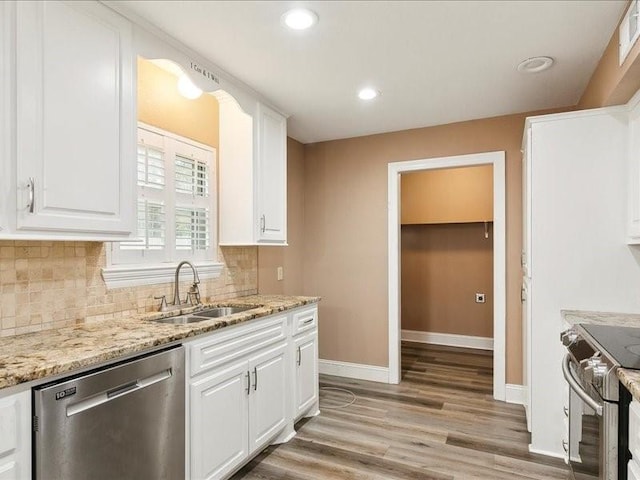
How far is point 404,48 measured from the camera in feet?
7.27

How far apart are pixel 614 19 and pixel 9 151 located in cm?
275

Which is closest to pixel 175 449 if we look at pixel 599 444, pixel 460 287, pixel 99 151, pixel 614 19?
pixel 99 151

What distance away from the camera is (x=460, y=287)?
511 cm

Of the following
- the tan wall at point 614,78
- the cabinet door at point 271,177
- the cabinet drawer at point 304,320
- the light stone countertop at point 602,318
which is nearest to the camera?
the tan wall at point 614,78

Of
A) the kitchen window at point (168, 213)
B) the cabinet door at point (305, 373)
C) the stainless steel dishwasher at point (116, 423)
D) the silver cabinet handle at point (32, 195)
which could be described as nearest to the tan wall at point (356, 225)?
the cabinet door at point (305, 373)

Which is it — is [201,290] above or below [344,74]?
below

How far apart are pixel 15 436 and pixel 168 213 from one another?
160 centimetres

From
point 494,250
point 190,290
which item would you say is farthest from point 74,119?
point 494,250

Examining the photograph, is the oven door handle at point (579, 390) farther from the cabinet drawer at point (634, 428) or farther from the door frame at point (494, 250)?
the door frame at point (494, 250)

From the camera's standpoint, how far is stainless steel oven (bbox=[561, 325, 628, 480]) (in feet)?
4.29

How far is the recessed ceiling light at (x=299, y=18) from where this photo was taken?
1.86 meters

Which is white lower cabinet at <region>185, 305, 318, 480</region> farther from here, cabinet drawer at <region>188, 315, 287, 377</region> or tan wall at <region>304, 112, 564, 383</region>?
tan wall at <region>304, 112, 564, 383</region>

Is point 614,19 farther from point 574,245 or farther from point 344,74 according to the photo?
point 344,74

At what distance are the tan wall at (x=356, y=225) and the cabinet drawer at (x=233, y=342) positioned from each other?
1480 mm
